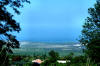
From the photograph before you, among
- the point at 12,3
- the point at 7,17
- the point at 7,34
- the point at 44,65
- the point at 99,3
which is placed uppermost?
the point at 99,3

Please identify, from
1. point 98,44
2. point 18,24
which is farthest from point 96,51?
point 18,24

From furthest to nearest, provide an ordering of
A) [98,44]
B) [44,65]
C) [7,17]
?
[44,65]
[98,44]
[7,17]

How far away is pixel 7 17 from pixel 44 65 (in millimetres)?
27987

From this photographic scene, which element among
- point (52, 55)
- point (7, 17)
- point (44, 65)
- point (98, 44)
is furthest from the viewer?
point (52, 55)

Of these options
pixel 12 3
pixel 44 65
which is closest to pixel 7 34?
pixel 12 3

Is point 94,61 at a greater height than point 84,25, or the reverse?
point 84,25

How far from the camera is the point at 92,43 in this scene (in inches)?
1180

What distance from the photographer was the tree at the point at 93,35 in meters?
29.8

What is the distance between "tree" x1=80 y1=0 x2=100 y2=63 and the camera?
97.6ft

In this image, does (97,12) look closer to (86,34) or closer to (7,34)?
(86,34)

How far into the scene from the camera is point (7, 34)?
14172mm

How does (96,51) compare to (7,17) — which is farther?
(96,51)

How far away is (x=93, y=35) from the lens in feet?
98.9

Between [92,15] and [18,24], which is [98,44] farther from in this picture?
[18,24]
